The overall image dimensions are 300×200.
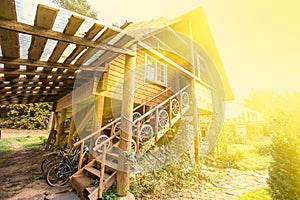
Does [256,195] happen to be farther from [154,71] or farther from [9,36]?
[9,36]

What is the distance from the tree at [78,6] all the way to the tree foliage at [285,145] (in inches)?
1049

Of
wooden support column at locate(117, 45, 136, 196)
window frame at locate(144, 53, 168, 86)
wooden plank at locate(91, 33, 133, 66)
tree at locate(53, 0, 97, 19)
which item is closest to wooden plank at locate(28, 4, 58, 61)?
wooden plank at locate(91, 33, 133, 66)

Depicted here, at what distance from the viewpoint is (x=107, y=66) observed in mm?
5988

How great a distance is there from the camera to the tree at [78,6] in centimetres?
2210

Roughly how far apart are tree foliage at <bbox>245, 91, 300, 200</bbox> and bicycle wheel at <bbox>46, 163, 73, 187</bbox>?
6086mm

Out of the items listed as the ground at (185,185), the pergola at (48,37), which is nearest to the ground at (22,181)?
the ground at (185,185)

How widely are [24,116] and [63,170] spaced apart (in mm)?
19248

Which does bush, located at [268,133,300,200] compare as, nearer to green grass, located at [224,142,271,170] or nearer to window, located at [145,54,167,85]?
green grass, located at [224,142,271,170]

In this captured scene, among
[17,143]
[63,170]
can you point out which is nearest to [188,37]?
[63,170]

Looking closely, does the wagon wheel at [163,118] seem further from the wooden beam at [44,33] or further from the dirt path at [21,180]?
the dirt path at [21,180]

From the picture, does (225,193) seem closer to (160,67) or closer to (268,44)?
(160,67)

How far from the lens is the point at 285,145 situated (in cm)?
308

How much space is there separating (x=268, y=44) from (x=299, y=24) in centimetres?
299

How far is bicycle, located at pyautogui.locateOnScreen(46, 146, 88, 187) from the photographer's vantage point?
5551 millimetres
